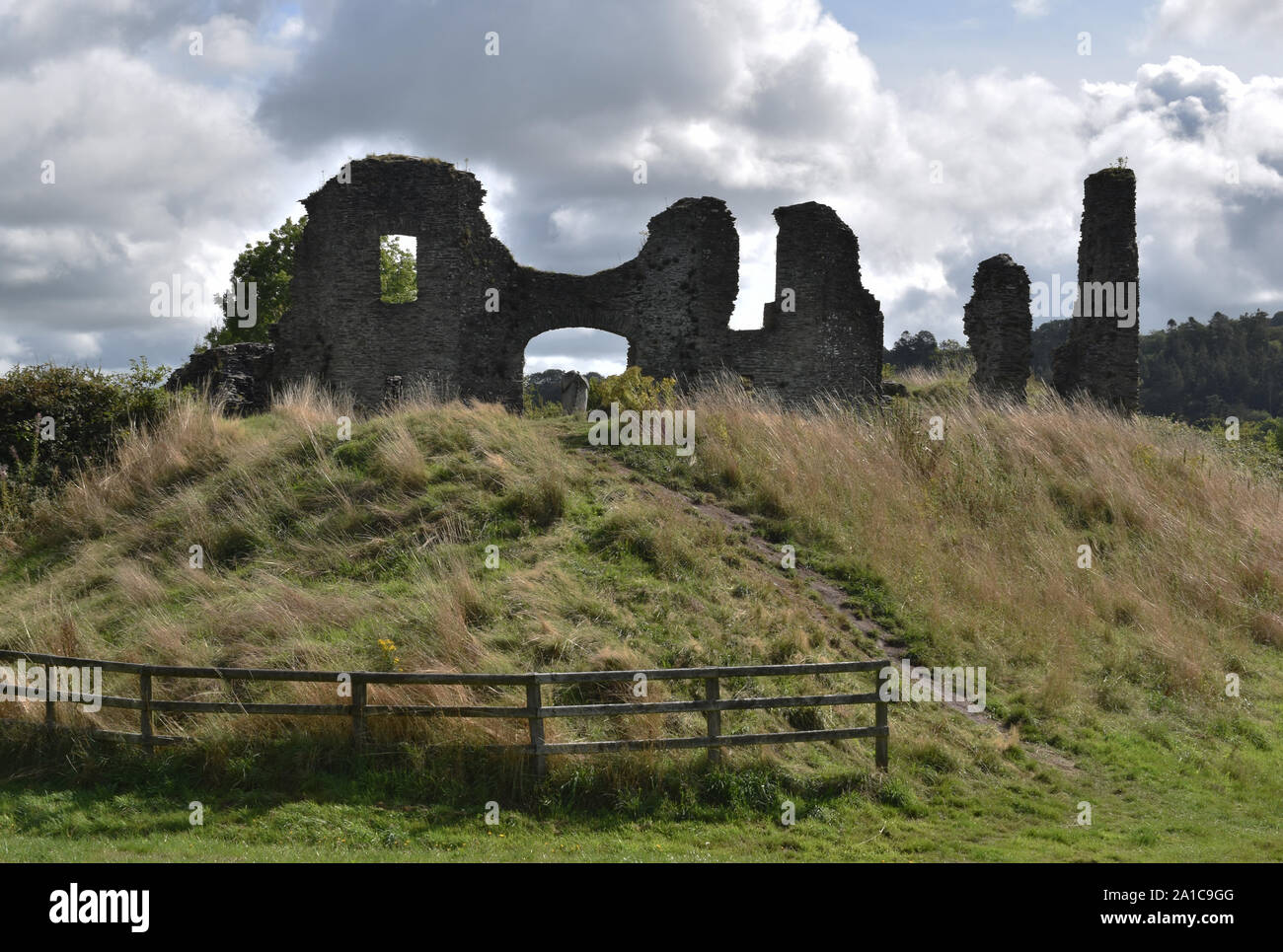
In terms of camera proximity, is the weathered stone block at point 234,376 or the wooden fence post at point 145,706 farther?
the weathered stone block at point 234,376

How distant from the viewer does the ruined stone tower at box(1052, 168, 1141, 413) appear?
24484mm

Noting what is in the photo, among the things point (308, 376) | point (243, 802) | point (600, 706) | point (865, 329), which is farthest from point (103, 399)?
point (865, 329)

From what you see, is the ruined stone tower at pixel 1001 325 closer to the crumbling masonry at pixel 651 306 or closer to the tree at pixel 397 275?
the crumbling masonry at pixel 651 306

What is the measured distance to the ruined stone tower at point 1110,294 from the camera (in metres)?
24.5

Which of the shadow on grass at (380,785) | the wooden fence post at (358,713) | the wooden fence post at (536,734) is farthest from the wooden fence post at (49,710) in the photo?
the wooden fence post at (536,734)

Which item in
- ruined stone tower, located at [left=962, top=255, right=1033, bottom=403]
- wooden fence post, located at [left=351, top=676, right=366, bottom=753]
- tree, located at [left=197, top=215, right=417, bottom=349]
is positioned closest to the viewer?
wooden fence post, located at [left=351, top=676, right=366, bottom=753]

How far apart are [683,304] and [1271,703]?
1657 centimetres

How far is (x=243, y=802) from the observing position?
932cm

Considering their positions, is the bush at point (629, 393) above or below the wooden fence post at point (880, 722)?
above

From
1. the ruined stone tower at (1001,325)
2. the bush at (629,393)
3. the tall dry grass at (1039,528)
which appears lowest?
the tall dry grass at (1039,528)

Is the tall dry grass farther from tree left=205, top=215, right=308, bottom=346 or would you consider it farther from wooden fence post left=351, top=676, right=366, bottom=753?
tree left=205, top=215, right=308, bottom=346

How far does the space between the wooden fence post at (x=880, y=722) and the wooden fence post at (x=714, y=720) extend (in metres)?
1.59

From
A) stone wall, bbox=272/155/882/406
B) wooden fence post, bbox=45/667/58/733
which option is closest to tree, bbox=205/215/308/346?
stone wall, bbox=272/155/882/406

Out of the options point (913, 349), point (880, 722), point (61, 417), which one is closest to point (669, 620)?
point (880, 722)
